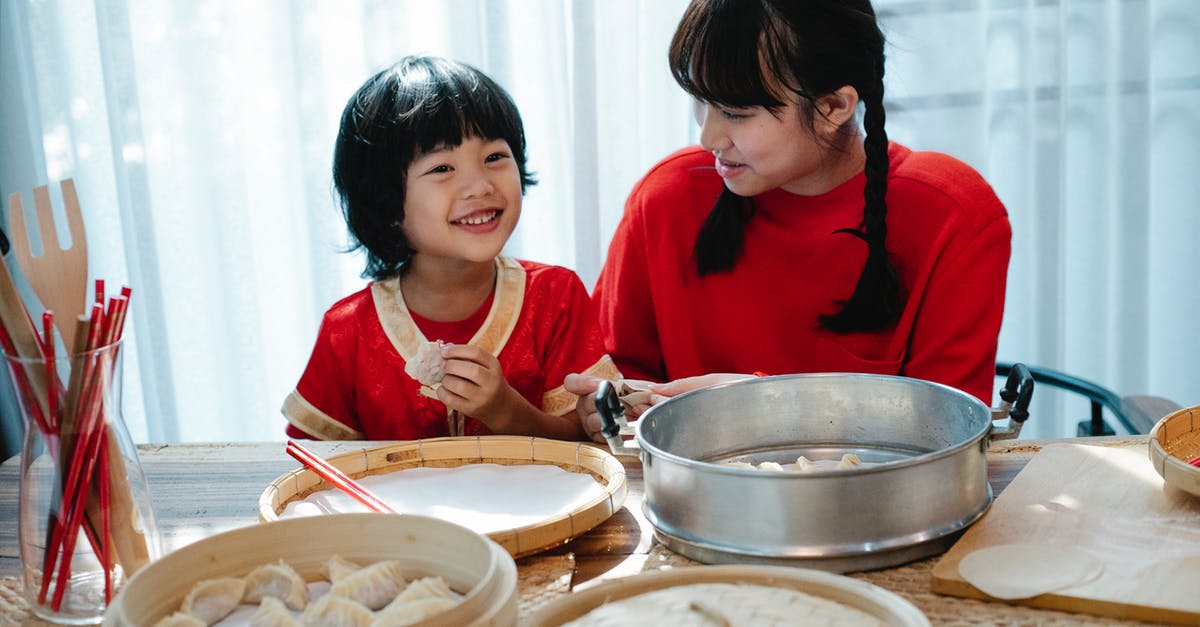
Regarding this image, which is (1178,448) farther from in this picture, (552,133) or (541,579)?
(552,133)

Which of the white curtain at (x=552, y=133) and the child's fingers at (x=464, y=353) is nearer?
the child's fingers at (x=464, y=353)

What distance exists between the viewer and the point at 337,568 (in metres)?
0.82

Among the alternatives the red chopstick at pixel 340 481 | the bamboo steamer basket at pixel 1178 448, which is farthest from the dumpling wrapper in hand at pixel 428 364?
the bamboo steamer basket at pixel 1178 448

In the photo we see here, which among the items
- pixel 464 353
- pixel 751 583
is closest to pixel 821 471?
pixel 751 583

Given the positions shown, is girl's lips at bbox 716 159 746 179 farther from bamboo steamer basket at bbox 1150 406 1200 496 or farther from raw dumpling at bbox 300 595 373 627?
raw dumpling at bbox 300 595 373 627

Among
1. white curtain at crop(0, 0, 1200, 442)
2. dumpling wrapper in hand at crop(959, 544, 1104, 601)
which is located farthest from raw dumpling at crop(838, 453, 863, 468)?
white curtain at crop(0, 0, 1200, 442)

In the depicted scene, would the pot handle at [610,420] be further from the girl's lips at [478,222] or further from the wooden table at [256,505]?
the girl's lips at [478,222]

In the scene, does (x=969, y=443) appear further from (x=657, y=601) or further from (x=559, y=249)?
(x=559, y=249)

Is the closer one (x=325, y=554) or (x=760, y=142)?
(x=325, y=554)

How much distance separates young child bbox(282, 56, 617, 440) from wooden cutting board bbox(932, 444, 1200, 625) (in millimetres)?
675

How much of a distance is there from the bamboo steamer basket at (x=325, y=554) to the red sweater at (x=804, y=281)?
892 mm

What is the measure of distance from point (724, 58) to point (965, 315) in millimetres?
481

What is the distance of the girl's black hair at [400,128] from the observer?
1508mm

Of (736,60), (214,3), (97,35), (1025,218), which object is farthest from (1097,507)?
(97,35)
